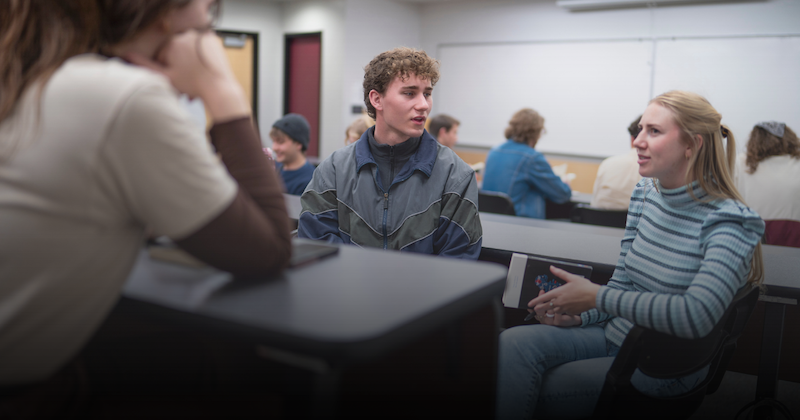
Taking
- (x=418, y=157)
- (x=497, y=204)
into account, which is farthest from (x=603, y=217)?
(x=418, y=157)

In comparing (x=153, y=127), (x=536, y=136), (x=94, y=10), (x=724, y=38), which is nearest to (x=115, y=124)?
(x=153, y=127)

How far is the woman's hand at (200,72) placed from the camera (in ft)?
2.51

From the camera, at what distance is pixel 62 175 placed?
0.62 metres

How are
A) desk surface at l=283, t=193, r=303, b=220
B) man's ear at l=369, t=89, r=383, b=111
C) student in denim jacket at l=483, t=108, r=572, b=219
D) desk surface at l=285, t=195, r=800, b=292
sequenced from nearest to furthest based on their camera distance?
desk surface at l=285, t=195, r=800, b=292
man's ear at l=369, t=89, r=383, b=111
desk surface at l=283, t=193, r=303, b=220
student in denim jacket at l=483, t=108, r=572, b=219

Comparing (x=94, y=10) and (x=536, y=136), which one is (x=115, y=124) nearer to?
(x=94, y=10)

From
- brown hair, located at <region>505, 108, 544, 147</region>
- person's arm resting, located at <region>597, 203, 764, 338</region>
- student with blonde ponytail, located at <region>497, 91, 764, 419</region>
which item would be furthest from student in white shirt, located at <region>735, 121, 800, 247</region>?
person's arm resting, located at <region>597, 203, 764, 338</region>

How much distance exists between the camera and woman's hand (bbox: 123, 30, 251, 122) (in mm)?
764

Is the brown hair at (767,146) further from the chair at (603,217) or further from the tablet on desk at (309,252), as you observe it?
the tablet on desk at (309,252)

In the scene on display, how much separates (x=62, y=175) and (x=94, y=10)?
0.22m

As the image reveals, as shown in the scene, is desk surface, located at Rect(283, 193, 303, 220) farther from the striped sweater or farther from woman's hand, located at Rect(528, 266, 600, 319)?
the striped sweater

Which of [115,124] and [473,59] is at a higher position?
[473,59]

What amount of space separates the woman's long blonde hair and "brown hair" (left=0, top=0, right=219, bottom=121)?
1304 mm

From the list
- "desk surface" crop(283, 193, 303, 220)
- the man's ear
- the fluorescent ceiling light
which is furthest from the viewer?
the fluorescent ceiling light

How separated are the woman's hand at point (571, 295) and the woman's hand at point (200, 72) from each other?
986 millimetres
